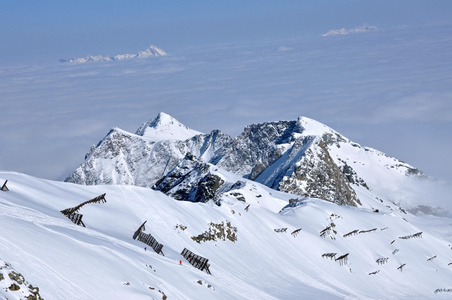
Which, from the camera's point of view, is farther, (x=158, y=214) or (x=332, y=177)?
(x=332, y=177)

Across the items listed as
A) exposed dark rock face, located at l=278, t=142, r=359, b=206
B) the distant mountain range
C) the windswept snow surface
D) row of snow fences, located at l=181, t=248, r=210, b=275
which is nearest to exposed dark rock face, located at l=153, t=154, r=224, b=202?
the distant mountain range

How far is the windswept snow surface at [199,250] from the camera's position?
22.4 m

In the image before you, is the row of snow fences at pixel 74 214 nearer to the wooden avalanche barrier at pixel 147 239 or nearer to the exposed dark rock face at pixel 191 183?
the wooden avalanche barrier at pixel 147 239

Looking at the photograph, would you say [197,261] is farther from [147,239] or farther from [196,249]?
[196,249]

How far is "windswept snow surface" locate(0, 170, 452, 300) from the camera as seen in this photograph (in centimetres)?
2244

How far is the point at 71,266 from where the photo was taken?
72.8ft

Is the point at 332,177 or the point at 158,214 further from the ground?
the point at 332,177

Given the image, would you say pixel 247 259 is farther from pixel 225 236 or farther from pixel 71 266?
pixel 71 266

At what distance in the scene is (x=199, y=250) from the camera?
39719 mm

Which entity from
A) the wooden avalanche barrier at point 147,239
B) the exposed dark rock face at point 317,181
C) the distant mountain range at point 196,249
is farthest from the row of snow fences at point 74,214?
the exposed dark rock face at point 317,181

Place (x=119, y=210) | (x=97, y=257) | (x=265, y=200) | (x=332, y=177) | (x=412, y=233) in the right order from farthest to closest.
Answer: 1. (x=332, y=177)
2. (x=265, y=200)
3. (x=412, y=233)
4. (x=119, y=210)
5. (x=97, y=257)

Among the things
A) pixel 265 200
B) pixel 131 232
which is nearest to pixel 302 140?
pixel 265 200

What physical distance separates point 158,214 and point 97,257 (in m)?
17.0

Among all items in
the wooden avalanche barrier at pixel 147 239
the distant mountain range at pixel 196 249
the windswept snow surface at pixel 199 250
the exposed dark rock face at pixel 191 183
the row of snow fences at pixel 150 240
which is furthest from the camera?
the exposed dark rock face at pixel 191 183
